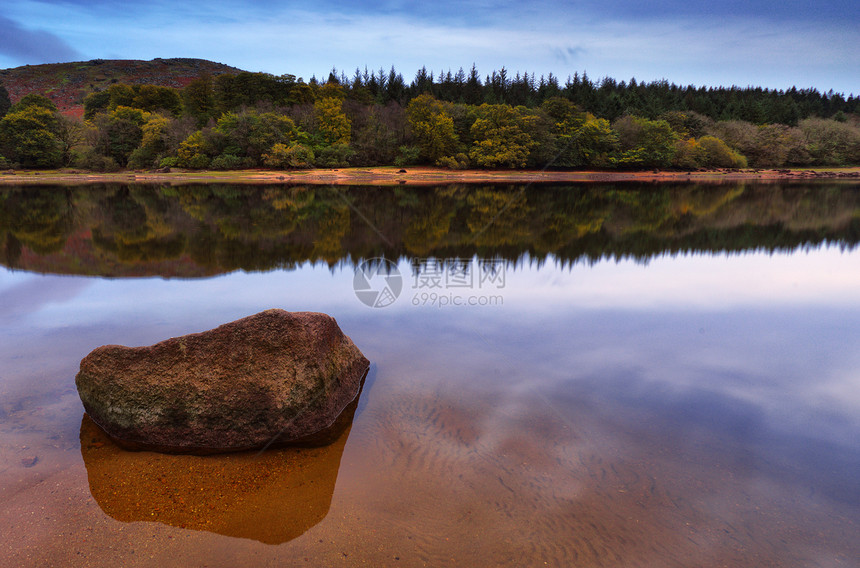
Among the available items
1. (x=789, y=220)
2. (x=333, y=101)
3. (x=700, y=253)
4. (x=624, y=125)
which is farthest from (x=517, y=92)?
(x=700, y=253)

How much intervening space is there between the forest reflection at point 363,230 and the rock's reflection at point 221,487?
30.3 ft

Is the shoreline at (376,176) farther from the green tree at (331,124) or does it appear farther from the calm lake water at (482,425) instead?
the calm lake water at (482,425)

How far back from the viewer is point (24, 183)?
53844mm

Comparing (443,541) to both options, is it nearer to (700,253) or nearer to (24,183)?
(700,253)

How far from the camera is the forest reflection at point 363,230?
16.3 meters

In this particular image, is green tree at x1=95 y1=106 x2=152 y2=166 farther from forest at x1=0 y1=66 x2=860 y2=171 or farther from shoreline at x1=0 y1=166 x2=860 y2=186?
shoreline at x1=0 y1=166 x2=860 y2=186

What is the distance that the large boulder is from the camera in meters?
5.41

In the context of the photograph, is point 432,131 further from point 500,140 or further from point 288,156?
point 288,156

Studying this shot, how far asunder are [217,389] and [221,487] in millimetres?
1107

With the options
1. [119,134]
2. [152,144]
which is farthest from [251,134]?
[119,134]

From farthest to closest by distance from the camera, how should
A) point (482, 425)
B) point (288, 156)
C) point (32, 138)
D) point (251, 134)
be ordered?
point (251, 134) < point (288, 156) < point (32, 138) < point (482, 425)

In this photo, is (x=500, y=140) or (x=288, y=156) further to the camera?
(x=500, y=140)

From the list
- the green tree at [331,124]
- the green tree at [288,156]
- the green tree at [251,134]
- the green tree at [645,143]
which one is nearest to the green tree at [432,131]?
the green tree at [331,124]

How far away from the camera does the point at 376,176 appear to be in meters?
63.2
